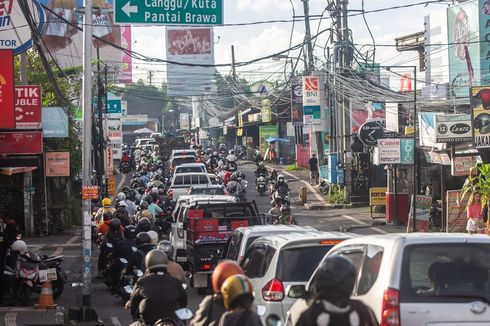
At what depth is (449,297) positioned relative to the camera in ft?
24.7

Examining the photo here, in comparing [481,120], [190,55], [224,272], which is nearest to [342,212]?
[481,120]

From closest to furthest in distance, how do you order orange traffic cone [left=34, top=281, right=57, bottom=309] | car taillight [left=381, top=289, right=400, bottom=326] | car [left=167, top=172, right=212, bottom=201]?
Answer: 1. car taillight [left=381, top=289, right=400, bottom=326]
2. orange traffic cone [left=34, top=281, right=57, bottom=309]
3. car [left=167, top=172, right=212, bottom=201]

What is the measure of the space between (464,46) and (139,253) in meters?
46.6

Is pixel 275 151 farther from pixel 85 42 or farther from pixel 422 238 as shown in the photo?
pixel 422 238

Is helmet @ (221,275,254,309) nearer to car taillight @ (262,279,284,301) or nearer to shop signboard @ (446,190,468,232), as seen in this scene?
car taillight @ (262,279,284,301)

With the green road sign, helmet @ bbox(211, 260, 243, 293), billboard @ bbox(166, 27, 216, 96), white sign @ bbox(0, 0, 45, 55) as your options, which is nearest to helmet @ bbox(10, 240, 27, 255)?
the green road sign

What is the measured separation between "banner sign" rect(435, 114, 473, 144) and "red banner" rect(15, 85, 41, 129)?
11.1m

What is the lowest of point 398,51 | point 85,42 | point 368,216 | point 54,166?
point 368,216

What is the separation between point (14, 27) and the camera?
80.4 feet

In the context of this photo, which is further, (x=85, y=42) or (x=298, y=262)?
(x=85, y=42)

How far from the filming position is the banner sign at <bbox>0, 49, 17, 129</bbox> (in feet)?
63.9

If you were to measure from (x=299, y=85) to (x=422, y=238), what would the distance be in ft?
181

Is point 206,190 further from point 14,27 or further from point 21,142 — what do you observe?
point 14,27

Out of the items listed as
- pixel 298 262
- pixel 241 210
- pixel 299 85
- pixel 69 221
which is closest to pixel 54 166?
pixel 69 221
